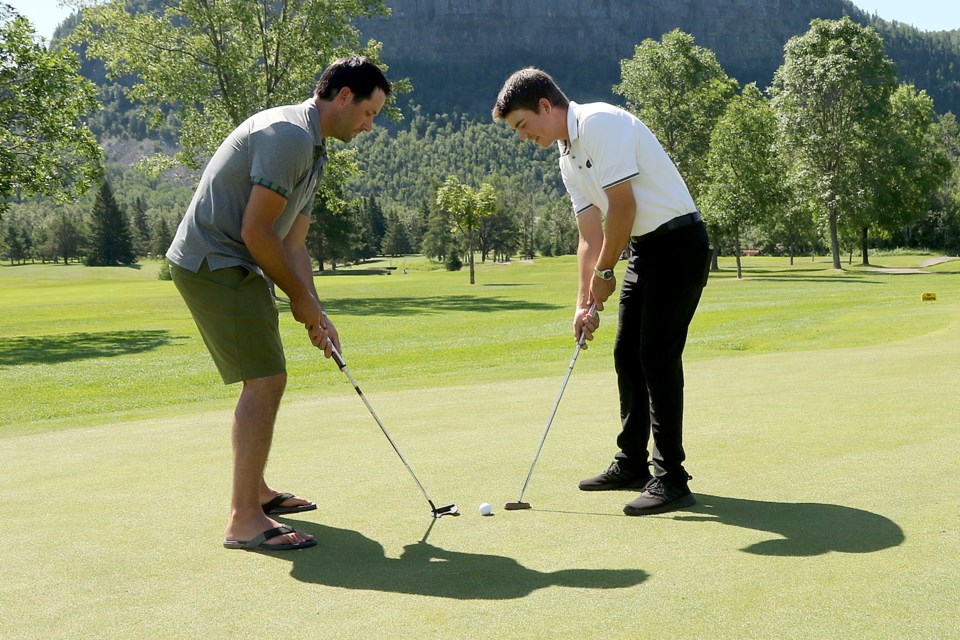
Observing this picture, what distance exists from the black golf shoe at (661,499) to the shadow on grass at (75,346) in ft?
50.7

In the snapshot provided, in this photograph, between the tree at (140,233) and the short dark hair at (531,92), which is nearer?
the short dark hair at (531,92)

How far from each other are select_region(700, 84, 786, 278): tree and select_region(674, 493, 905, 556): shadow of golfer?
48274mm

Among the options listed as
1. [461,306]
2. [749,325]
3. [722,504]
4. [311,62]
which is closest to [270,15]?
[311,62]

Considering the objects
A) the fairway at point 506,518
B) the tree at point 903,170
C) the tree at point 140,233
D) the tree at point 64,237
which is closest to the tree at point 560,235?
the tree at point 903,170

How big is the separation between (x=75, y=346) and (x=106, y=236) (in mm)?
91841

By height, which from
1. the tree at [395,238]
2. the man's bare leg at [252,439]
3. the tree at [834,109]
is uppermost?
the tree at [834,109]

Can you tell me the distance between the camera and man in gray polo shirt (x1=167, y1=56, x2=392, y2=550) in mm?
4293

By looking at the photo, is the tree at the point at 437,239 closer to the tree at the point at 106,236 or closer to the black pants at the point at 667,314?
the tree at the point at 106,236

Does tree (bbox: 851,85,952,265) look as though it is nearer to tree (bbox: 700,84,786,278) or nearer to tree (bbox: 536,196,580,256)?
tree (bbox: 700,84,786,278)

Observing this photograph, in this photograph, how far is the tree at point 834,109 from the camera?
53.2 metres

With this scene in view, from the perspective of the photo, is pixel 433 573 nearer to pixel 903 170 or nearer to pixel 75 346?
pixel 75 346

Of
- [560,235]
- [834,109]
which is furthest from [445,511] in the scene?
[560,235]

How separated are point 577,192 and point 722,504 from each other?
1984mm

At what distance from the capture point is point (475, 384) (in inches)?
422
